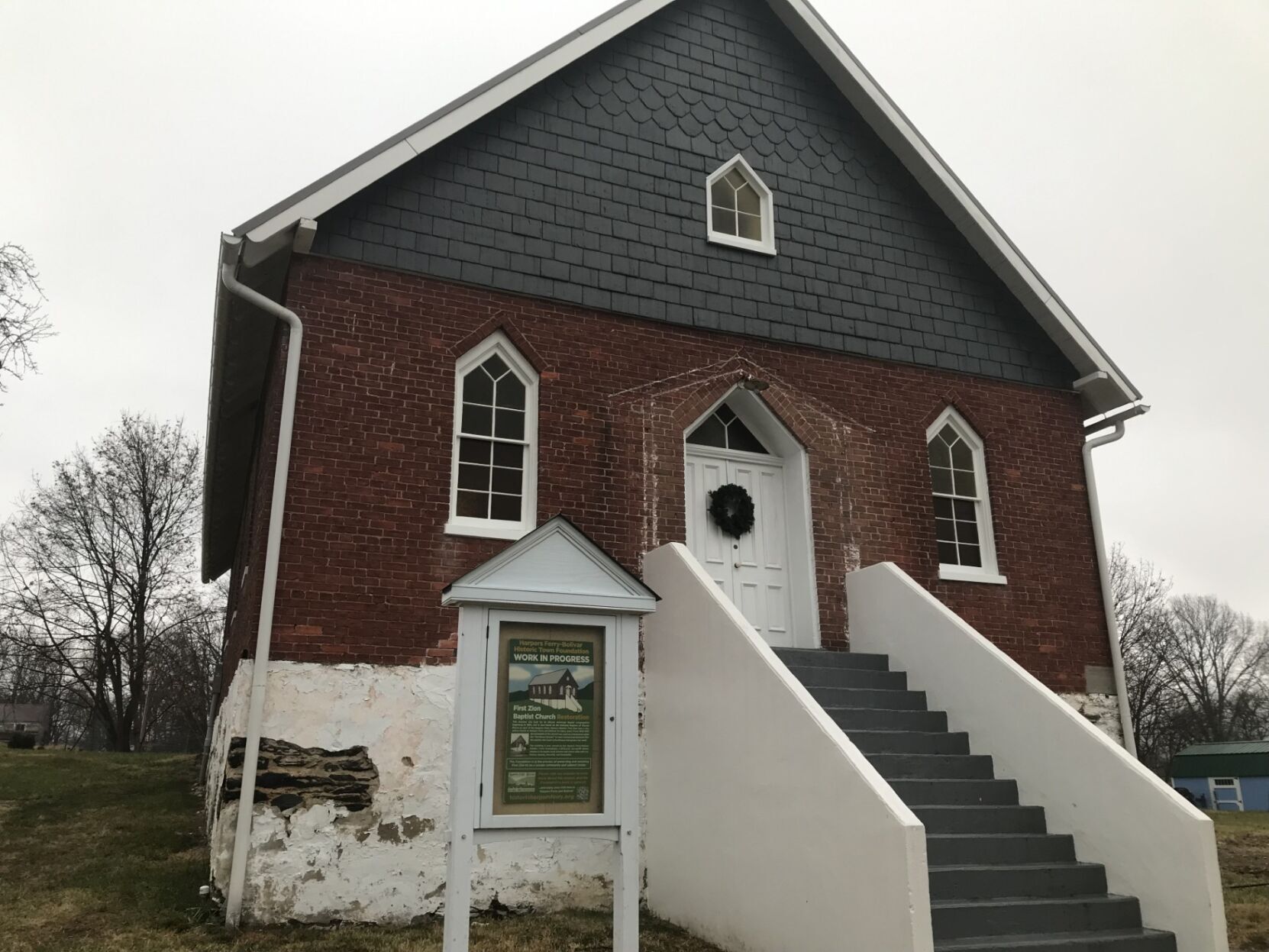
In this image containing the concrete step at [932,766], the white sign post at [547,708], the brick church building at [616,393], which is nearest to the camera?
the white sign post at [547,708]

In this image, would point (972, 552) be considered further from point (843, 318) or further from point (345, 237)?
point (345, 237)

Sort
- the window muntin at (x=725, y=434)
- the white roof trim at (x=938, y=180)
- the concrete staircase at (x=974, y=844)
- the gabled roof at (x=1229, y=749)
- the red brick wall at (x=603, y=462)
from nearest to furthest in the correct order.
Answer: the concrete staircase at (x=974, y=844), the red brick wall at (x=603, y=462), the window muntin at (x=725, y=434), the white roof trim at (x=938, y=180), the gabled roof at (x=1229, y=749)

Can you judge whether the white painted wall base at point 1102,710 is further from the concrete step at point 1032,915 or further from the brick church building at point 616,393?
the concrete step at point 1032,915

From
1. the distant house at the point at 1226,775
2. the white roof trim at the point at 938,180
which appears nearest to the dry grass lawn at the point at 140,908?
the white roof trim at the point at 938,180

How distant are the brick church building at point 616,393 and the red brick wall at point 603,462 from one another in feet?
0.10

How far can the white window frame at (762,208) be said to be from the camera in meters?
10.8

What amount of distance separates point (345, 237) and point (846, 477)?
564 cm

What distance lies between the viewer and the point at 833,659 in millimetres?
9328

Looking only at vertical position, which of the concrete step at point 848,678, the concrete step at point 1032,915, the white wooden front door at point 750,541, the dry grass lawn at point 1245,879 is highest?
the white wooden front door at point 750,541

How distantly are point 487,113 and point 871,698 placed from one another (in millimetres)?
6682

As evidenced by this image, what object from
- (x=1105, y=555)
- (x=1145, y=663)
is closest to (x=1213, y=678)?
(x=1145, y=663)

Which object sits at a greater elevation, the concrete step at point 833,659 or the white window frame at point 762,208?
the white window frame at point 762,208

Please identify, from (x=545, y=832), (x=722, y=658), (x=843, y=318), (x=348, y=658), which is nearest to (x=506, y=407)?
(x=348, y=658)

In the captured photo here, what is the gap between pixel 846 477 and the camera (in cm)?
1065
